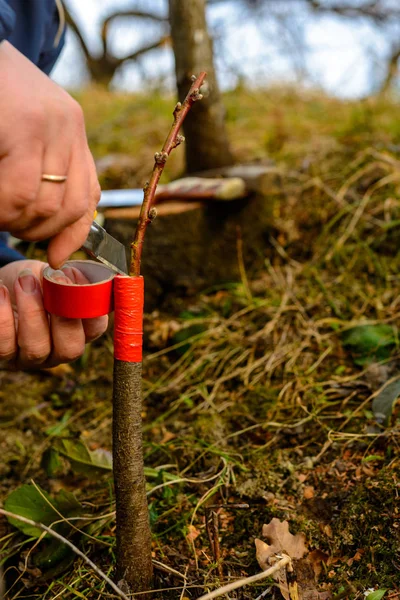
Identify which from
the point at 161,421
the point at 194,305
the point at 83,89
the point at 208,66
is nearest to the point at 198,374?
the point at 161,421

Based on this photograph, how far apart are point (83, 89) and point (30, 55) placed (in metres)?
4.63

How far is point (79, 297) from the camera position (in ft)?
3.67

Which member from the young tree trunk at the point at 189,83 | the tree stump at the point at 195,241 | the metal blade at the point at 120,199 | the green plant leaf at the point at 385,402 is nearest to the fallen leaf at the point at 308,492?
the green plant leaf at the point at 385,402

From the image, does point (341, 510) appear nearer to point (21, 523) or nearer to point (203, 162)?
point (21, 523)

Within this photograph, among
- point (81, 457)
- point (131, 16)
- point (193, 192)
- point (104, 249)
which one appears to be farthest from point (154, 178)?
point (131, 16)

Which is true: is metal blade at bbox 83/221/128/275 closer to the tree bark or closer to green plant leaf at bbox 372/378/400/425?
the tree bark

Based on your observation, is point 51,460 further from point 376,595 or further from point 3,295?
point 376,595

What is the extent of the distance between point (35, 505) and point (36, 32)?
144cm

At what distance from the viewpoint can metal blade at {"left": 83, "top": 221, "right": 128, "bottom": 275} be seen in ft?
3.72

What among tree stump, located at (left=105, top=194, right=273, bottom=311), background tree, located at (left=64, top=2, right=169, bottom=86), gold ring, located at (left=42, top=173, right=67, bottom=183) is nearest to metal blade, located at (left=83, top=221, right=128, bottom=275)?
gold ring, located at (left=42, top=173, right=67, bottom=183)

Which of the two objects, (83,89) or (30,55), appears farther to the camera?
(83,89)

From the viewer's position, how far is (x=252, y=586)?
48.2 inches

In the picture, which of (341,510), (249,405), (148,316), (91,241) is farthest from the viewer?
(148,316)

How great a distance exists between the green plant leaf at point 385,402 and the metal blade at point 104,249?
33.6 inches
